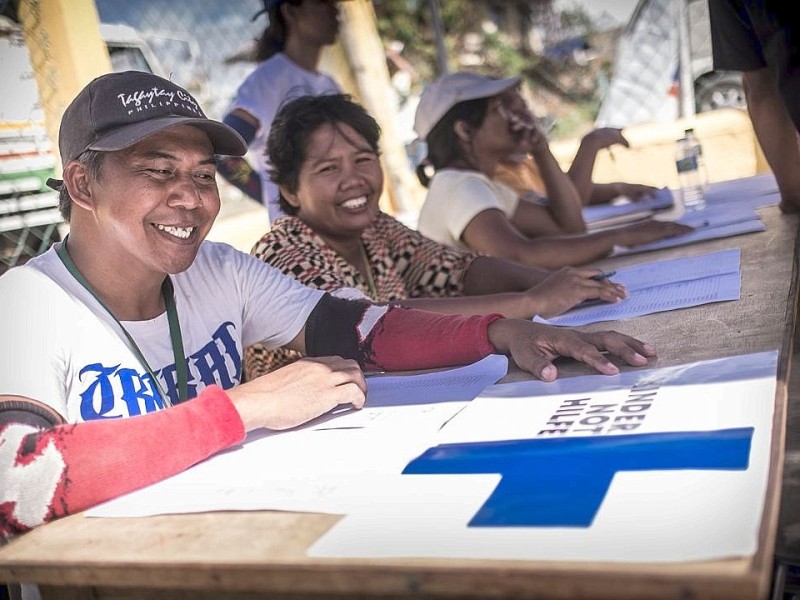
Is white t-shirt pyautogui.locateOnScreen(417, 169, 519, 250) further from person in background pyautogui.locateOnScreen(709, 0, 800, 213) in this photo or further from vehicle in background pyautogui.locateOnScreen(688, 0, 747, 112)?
vehicle in background pyautogui.locateOnScreen(688, 0, 747, 112)

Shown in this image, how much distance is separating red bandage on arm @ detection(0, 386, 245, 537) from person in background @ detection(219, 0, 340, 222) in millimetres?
2137

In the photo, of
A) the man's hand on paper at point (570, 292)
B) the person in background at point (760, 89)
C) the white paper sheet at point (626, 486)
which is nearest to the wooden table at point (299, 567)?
the white paper sheet at point (626, 486)

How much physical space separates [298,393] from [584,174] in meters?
2.57

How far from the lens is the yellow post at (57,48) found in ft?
9.32

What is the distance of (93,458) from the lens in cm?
110

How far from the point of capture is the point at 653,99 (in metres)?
9.24

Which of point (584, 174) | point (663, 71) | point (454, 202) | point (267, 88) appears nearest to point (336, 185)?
point (454, 202)

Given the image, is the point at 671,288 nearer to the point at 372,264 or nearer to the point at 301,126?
the point at 372,264

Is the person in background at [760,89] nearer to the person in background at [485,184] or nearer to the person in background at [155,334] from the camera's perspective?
the person in background at [485,184]

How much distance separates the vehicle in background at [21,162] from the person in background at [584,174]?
5.08 feet

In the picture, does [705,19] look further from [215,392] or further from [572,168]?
[215,392]

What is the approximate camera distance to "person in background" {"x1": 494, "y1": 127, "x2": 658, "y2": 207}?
3.27 m

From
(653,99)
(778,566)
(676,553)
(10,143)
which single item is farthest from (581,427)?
(653,99)

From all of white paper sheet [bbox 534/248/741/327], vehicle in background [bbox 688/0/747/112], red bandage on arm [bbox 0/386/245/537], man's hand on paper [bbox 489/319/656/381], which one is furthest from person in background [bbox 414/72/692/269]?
vehicle in background [bbox 688/0/747/112]
